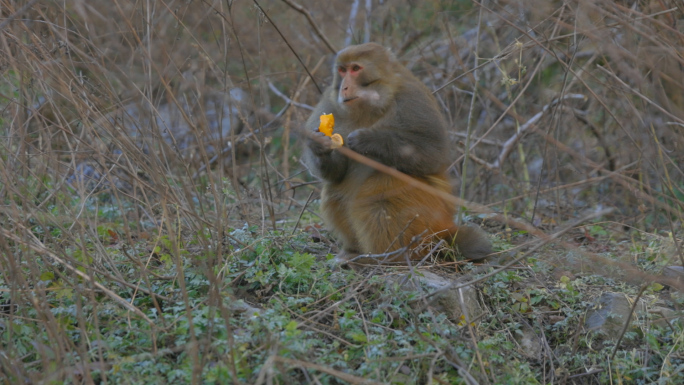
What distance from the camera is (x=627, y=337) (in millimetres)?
4062

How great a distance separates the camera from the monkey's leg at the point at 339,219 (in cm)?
529

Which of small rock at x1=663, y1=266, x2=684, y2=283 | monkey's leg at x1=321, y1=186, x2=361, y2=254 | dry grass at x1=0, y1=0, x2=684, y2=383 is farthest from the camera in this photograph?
monkey's leg at x1=321, y1=186, x2=361, y2=254

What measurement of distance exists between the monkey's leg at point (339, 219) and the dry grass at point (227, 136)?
13.4 inches

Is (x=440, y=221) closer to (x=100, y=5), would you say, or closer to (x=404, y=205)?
(x=404, y=205)

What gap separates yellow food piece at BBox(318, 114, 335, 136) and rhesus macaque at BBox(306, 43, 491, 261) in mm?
97

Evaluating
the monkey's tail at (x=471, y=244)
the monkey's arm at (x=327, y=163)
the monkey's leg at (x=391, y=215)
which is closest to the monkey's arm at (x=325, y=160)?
the monkey's arm at (x=327, y=163)

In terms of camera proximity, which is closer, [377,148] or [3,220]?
[3,220]

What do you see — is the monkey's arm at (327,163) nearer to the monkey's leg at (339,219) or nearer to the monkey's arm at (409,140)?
the monkey's leg at (339,219)

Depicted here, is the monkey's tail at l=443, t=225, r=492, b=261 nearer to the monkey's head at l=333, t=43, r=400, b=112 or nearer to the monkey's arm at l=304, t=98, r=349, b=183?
the monkey's arm at l=304, t=98, r=349, b=183

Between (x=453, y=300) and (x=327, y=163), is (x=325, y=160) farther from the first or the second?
(x=453, y=300)

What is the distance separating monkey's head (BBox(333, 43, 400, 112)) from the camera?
507 cm

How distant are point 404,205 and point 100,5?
5460 mm

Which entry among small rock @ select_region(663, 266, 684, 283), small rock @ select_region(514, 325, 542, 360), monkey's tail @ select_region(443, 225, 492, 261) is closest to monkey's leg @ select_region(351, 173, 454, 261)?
monkey's tail @ select_region(443, 225, 492, 261)

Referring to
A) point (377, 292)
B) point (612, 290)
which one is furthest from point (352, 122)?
point (612, 290)
